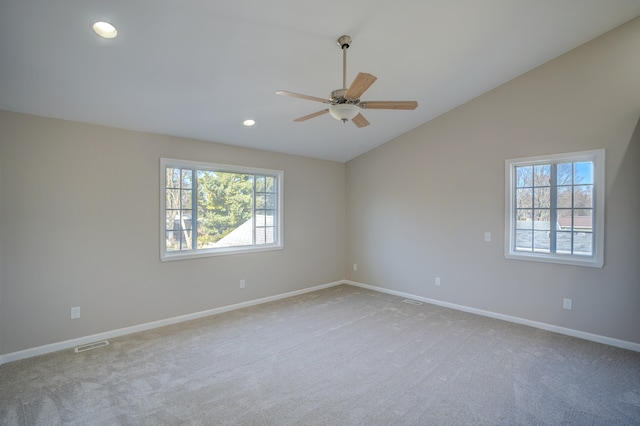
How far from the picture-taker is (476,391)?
8.32ft

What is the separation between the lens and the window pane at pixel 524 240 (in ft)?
13.5

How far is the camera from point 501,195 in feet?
13.9

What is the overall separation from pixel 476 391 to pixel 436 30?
3.24 metres

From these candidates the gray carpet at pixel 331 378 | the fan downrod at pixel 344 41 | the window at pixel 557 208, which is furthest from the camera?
the window at pixel 557 208

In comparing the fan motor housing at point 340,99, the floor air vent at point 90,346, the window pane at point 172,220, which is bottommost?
the floor air vent at point 90,346

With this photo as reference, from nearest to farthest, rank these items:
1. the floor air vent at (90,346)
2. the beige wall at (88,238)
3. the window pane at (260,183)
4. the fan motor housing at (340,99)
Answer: the fan motor housing at (340,99)
the beige wall at (88,238)
the floor air vent at (90,346)
the window pane at (260,183)

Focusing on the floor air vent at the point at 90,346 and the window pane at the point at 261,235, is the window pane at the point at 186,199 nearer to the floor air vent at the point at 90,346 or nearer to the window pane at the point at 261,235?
the window pane at the point at 261,235

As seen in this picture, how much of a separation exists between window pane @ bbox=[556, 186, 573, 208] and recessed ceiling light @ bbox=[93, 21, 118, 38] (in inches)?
193

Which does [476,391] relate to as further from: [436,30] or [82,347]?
[82,347]

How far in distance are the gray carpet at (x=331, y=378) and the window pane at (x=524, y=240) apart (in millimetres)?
1025

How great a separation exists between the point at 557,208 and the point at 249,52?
4023 millimetres

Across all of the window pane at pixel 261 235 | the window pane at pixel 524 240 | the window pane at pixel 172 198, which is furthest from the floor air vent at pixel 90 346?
the window pane at pixel 524 240

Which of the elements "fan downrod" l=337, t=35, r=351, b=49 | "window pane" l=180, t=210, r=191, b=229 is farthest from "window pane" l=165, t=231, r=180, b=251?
"fan downrod" l=337, t=35, r=351, b=49

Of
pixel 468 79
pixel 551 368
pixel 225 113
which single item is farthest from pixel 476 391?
pixel 225 113
